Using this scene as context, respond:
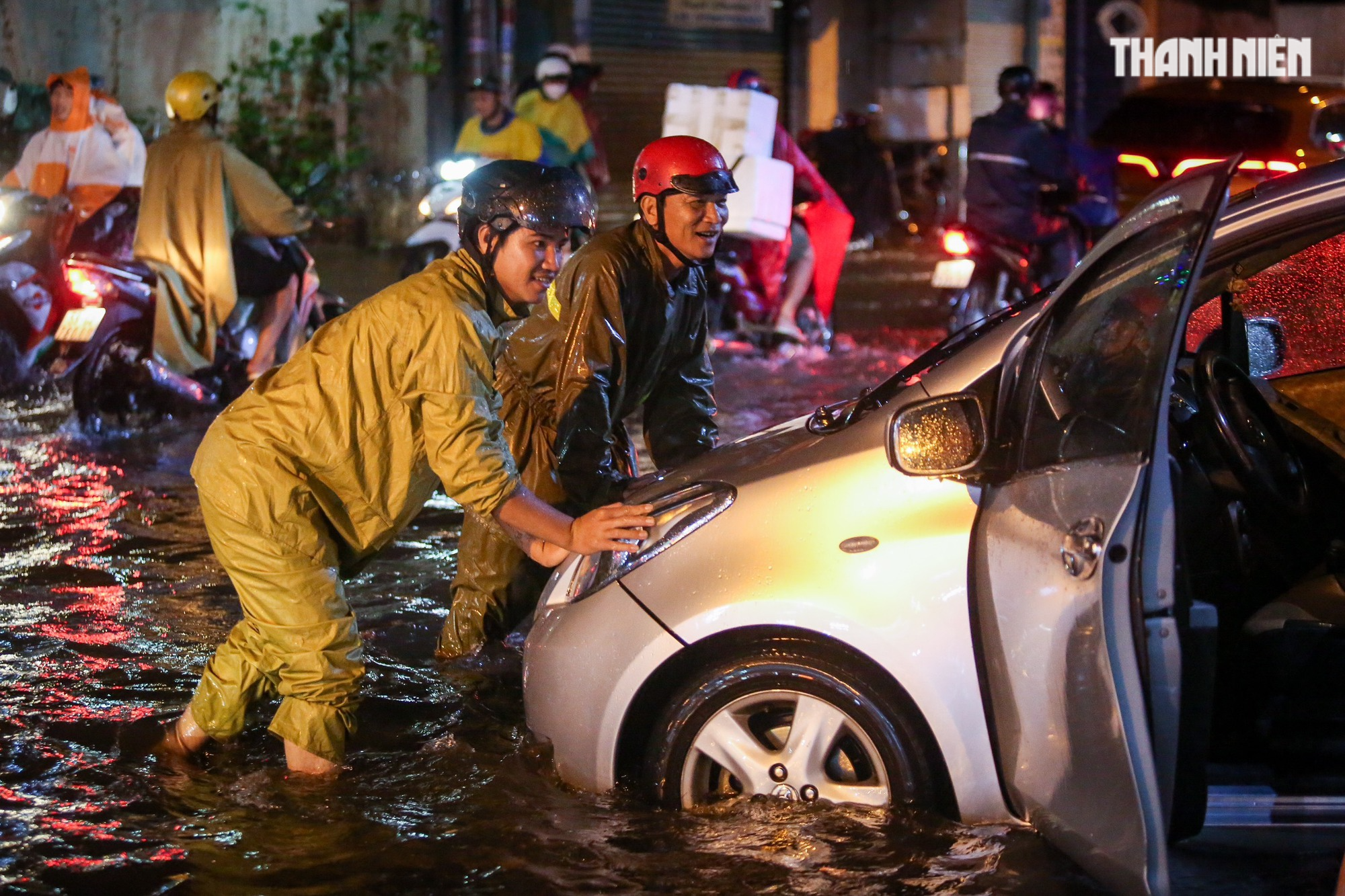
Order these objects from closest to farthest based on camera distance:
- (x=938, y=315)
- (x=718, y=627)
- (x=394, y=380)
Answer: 1. (x=718, y=627)
2. (x=394, y=380)
3. (x=938, y=315)

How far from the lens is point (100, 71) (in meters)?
14.1

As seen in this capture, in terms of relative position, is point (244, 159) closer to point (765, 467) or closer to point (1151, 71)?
point (765, 467)

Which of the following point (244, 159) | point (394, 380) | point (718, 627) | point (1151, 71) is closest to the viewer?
point (718, 627)

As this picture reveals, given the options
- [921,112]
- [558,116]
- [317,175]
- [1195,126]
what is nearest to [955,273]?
[1195,126]

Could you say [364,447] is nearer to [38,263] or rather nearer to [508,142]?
[38,263]

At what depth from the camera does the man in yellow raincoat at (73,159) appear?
31.5 feet

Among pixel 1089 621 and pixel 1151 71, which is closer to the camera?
pixel 1089 621

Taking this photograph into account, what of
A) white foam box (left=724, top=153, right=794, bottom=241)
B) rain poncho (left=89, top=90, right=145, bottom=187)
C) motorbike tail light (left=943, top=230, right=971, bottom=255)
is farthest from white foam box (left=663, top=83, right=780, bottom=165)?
rain poncho (left=89, top=90, right=145, bottom=187)

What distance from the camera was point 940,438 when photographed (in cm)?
314

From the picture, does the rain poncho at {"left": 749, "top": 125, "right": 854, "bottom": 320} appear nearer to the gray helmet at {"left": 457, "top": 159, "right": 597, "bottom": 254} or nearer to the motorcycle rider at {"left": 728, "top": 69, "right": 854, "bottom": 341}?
the motorcycle rider at {"left": 728, "top": 69, "right": 854, "bottom": 341}

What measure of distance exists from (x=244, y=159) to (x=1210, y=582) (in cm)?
635

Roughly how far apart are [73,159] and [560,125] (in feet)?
13.9

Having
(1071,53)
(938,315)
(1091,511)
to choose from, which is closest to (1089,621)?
(1091,511)

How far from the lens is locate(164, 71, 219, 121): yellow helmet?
815 centimetres
